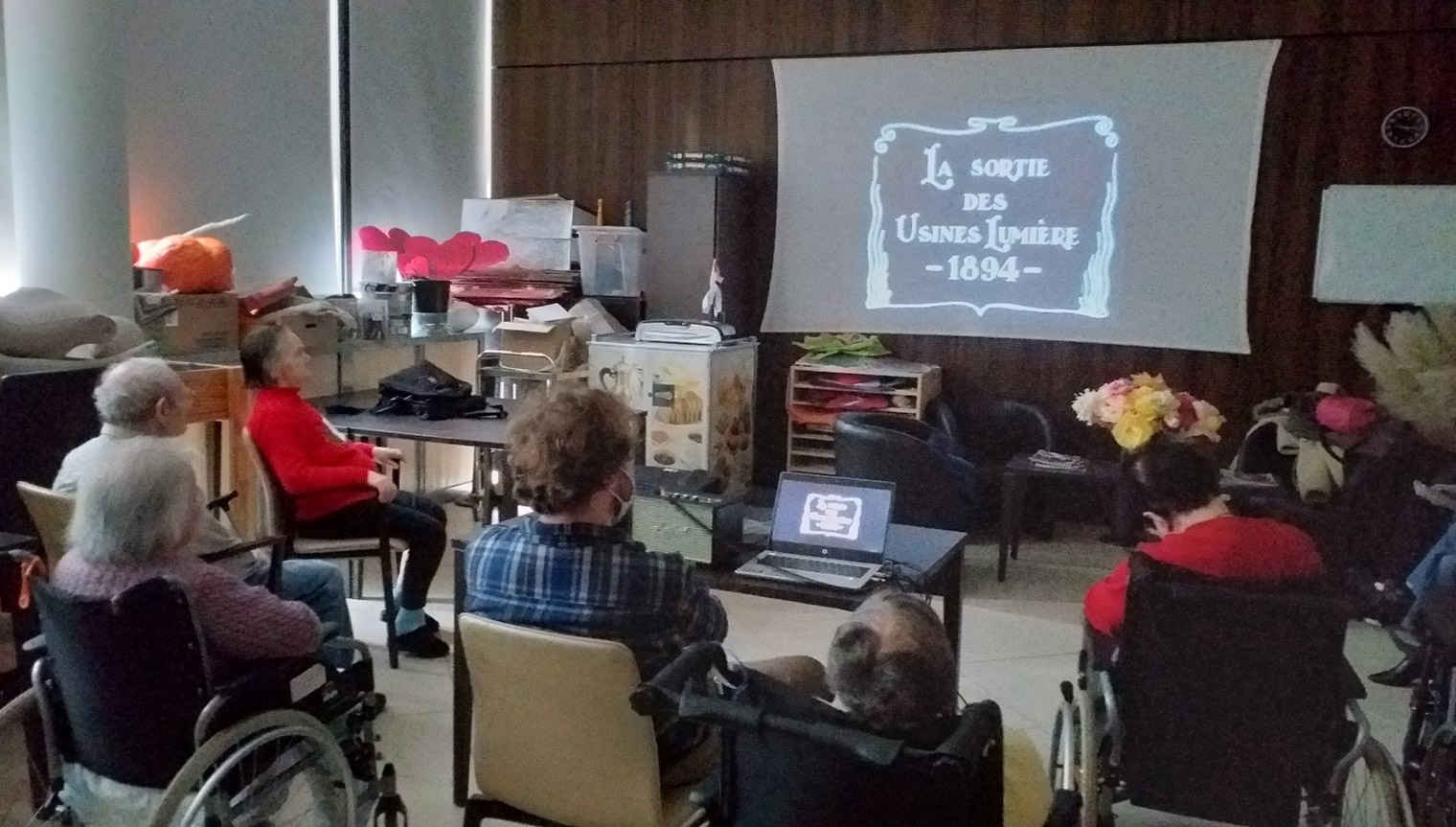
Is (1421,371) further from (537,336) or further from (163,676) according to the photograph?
(163,676)

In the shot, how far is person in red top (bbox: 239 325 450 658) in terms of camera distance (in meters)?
3.38

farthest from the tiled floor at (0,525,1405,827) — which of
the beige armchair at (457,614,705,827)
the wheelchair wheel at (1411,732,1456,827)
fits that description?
the beige armchair at (457,614,705,827)

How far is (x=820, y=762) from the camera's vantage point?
60.0 inches

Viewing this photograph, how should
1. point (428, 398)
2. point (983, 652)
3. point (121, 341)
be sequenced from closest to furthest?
point (121, 341) → point (983, 652) → point (428, 398)

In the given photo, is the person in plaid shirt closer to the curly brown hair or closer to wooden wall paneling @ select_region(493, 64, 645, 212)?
the curly brown hair

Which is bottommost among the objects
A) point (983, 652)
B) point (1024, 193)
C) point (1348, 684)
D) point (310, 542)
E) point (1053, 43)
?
Answer: point (983, 652)

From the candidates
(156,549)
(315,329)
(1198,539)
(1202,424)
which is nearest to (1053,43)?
(1202,424)

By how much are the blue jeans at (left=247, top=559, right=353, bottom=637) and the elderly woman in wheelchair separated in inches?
33.9

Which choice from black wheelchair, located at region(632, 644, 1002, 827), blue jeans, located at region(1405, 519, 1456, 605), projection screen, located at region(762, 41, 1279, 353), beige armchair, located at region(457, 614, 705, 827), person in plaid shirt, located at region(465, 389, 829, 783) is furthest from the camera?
projection screen, located at region(762, 41, 1279, 353)

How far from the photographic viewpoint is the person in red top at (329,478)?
338 centimetres

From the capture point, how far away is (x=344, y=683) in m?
2.27

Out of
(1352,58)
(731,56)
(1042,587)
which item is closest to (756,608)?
(1042,587)

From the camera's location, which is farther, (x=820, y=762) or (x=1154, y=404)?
(x=1154, y=404)

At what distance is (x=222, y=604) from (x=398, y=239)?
3.88 m
